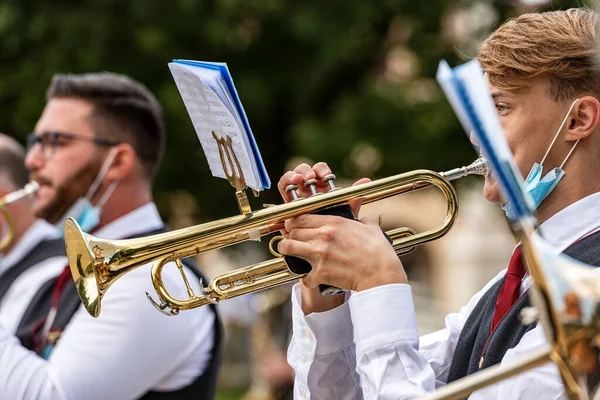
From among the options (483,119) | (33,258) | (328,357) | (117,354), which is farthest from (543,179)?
(33,258)

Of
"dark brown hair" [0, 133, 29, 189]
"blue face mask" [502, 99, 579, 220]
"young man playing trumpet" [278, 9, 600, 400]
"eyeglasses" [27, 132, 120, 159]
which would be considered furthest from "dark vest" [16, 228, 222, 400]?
"blue face mask" [502, 99, 579, 220]

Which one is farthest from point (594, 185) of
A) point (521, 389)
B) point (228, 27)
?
point (228, 27)

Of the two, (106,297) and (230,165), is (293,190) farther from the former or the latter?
(106,297)

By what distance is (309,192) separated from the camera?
2.64m

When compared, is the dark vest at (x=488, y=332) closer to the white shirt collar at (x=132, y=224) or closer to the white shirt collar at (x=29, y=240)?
the white shirt collar at (x=132, y=224)

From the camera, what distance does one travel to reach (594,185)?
8.01ft

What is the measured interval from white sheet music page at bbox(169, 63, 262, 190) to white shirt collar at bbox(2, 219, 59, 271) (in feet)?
7.96

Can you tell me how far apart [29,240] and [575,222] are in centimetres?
319

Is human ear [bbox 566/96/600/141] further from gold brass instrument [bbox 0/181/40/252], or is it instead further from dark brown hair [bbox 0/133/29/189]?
dark brown hair [bbox 0/133/29/189]

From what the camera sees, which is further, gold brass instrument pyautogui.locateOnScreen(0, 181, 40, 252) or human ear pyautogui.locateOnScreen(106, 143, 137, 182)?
gold brass instrument pyautogui.locateOnScreen(0, 181, 40, 252)

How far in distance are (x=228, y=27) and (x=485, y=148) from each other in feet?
27.7

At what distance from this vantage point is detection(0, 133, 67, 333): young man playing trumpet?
4188 millimetres

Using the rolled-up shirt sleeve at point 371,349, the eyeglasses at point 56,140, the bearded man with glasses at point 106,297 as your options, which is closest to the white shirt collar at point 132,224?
the bearded man with glasses at point 106,297

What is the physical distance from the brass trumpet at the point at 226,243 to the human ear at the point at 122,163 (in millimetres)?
1101
